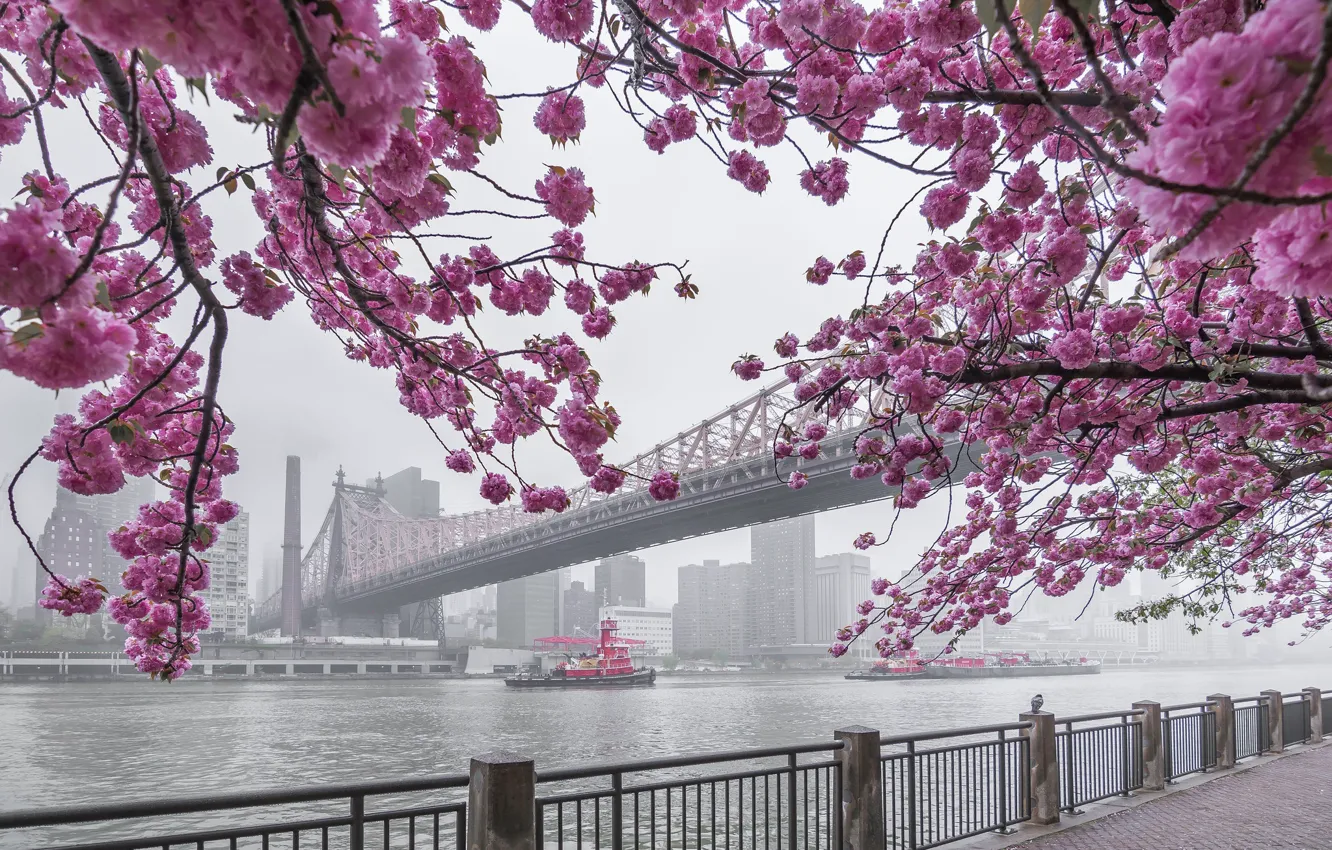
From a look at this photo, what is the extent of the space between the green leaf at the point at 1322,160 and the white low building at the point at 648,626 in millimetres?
106238

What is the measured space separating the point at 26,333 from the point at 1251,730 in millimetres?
15049

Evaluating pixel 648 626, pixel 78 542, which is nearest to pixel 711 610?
pixel 648 626

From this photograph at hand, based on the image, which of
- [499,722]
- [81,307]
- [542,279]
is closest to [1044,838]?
[542,279]

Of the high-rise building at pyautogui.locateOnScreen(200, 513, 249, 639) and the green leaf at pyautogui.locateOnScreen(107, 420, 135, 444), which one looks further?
the high-rise building at pyautogui.locateOnScreen(200, 513, 249, 639)

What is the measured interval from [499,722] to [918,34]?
Result: 30.0 metres

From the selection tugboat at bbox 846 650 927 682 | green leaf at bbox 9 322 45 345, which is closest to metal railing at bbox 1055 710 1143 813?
green leaf at bbox 9 322 45 345

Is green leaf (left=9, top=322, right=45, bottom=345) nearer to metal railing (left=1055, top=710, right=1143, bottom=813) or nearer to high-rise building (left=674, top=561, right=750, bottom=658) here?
metal railing (left=1055, top=710, right=1143, bottom=813)

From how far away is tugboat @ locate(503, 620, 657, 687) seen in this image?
54.5 meters

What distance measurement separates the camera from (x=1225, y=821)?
7926 millimetres

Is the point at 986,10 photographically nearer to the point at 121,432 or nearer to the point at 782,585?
the point at 121,432

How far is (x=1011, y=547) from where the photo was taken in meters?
10.1

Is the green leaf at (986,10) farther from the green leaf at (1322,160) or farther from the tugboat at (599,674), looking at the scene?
the tugboat at (599,674)

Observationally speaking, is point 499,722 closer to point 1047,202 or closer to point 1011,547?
point 1011,547

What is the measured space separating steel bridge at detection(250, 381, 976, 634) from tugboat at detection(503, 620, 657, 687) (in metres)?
7.45
